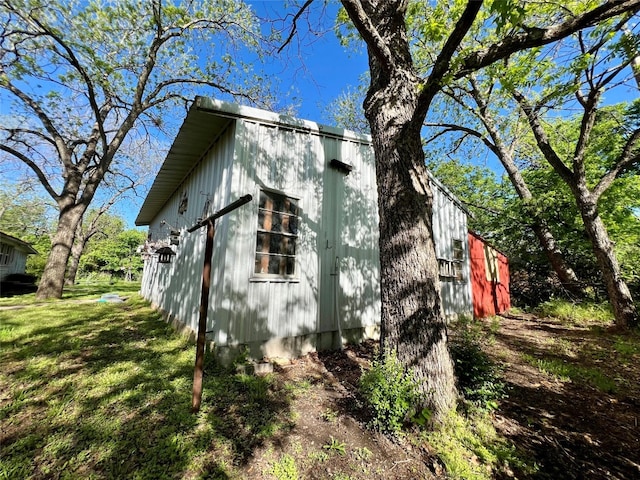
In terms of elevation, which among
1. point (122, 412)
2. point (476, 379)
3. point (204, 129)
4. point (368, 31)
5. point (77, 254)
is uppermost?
point (204, 129)

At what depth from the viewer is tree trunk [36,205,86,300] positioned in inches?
377

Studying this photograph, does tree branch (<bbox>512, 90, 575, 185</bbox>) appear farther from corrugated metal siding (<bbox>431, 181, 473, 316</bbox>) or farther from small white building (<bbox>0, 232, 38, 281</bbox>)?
small white building (<bbox>0, 232, 38, 281</bbox>)

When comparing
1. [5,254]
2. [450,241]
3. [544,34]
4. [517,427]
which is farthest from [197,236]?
[5,254]

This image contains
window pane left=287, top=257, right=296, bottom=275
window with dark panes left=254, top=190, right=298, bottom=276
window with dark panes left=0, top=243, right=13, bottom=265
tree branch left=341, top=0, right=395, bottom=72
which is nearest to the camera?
tree branch left=341, top=0, right=395, bottom=72

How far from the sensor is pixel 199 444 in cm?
241

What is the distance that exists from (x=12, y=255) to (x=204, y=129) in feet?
68.7

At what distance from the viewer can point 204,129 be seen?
201 inches

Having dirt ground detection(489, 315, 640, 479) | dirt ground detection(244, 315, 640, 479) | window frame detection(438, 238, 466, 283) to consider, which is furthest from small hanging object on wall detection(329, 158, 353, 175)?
dirt ground detection(489, 315, 640, 479)

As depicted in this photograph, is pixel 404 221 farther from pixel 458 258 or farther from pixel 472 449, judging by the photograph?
pixel 458 258

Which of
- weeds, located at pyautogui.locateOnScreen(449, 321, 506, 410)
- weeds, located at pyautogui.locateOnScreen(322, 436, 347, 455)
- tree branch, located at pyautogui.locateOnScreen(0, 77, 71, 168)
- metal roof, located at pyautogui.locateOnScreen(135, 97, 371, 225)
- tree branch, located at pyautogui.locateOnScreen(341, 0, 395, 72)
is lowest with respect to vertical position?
weeds, located at pyautogui.locateOnScreen(322, 436, 347, 455)

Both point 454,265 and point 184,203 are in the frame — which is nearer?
point 184,203

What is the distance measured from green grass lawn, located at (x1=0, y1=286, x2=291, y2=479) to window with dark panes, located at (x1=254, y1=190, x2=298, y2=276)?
179cm

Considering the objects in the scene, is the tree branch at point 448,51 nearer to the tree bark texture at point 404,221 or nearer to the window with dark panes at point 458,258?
the tree bark texture at point 404,221

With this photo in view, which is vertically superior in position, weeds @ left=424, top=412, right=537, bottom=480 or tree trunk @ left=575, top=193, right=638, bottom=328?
tree trunk @ left=575, top=193, right=638, bottom=328
